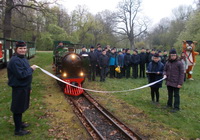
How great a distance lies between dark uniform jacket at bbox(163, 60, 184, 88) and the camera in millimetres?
5809

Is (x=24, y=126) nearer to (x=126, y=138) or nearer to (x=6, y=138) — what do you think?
(x=6, y=138)

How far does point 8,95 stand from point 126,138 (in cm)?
536

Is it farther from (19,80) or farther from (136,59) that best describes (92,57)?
(19,80)

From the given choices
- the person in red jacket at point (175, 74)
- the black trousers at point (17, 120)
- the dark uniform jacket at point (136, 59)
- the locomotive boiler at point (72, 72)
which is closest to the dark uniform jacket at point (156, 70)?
the person in red jacket at point (175, 74)

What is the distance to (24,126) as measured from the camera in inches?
189

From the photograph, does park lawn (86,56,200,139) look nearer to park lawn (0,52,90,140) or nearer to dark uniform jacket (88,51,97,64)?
park lawn (0,52,90,140)

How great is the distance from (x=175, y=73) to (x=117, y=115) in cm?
241

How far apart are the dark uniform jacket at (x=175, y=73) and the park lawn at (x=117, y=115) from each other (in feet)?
3.58

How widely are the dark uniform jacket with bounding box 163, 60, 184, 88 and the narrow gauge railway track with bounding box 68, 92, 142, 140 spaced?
2.25m

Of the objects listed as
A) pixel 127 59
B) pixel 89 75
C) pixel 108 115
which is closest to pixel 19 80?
pixel 108 115

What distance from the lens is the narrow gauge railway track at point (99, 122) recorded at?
4.70m

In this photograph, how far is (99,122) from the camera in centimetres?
559

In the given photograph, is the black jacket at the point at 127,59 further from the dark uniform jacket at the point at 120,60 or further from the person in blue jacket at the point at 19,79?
the person in blue jacket at the point at 19,79

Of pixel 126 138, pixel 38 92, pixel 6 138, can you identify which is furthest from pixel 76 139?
pixel 38 92
